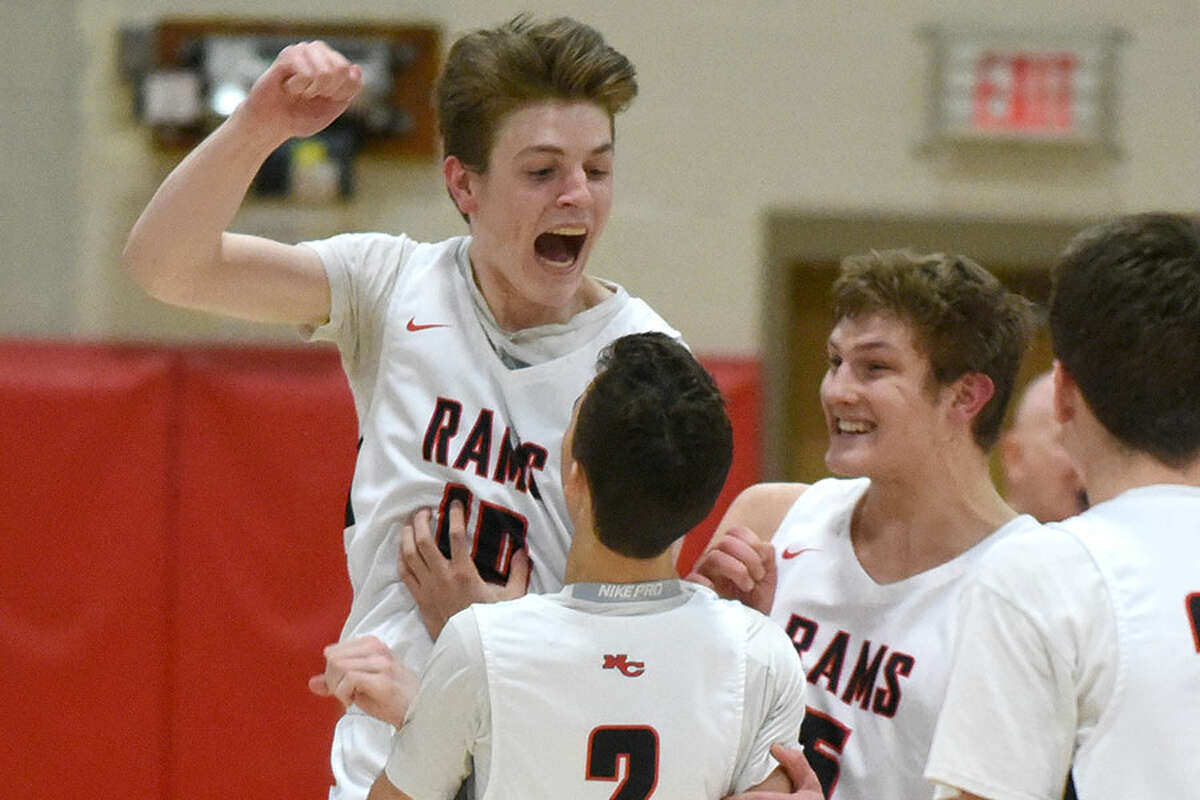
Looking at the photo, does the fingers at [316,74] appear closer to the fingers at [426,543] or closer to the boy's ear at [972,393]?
the fingers at [426,543]

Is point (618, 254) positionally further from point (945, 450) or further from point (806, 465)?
point (945, 450)

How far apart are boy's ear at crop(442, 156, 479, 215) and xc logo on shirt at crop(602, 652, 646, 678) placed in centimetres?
80

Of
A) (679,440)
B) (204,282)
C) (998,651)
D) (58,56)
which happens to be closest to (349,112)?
(58,56)

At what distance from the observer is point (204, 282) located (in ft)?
7.64

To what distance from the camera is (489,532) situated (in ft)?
7.69

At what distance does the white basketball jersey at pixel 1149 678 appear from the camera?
1.79 metres

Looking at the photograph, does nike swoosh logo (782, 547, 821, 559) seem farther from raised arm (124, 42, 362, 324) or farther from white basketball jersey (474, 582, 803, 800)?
raised arm (124, 42, 362, 324)

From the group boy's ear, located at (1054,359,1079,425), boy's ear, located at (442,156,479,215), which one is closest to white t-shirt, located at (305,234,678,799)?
boy's ear, located at (442,156,479,215)

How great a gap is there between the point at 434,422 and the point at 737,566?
21.2 inches

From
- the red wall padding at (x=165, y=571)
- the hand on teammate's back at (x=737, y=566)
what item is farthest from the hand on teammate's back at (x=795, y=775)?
the red wall padding at (x=165, y=571)

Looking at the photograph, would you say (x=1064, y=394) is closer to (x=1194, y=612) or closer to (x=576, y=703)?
(x=1194, y=612)

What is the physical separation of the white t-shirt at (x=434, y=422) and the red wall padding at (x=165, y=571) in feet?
10.6

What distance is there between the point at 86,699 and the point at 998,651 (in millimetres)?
4507

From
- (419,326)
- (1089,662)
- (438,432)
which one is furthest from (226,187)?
(1089,662)
